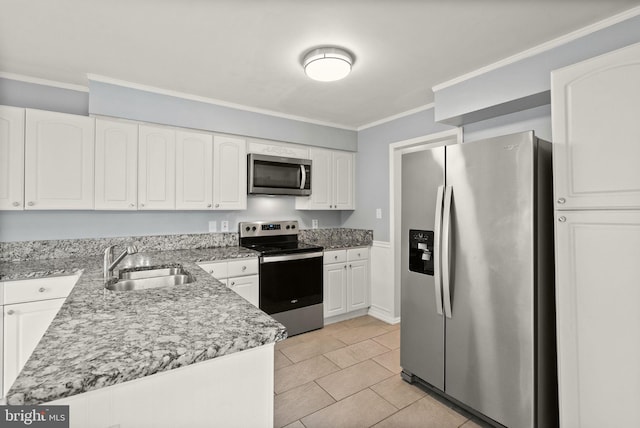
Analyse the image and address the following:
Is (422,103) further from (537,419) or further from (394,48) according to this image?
(537,419)

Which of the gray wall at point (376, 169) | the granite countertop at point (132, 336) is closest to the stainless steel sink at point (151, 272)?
the granite countertop at point (132, 336)

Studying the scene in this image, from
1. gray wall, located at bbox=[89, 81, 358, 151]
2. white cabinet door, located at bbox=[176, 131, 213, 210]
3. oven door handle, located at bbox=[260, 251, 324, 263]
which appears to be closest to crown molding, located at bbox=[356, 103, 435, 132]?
gray wall, located at bbox=[89, 81, 358, 151]

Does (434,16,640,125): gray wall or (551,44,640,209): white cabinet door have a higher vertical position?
(434,16,640,125): gray wall

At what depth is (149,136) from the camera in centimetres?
285

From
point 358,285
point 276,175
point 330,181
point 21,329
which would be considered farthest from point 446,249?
point 21,329

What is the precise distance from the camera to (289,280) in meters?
3.29

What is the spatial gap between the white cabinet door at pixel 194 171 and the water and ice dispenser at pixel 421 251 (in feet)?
6.56

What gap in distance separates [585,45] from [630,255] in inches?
52.8

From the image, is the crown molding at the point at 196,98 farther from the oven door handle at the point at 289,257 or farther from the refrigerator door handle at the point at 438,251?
the refrigerator door handle at the point at 438,251

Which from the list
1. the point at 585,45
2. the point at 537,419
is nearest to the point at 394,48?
the point at 585,45

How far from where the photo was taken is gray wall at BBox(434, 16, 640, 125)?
6.15 ft

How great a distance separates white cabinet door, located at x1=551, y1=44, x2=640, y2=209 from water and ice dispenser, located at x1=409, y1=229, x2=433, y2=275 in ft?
2.65

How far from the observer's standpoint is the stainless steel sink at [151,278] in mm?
2010

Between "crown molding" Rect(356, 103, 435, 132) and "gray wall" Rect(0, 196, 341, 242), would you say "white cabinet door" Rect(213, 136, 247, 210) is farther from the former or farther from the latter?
"crown molding" Rect(356, 103, 435, 132)
